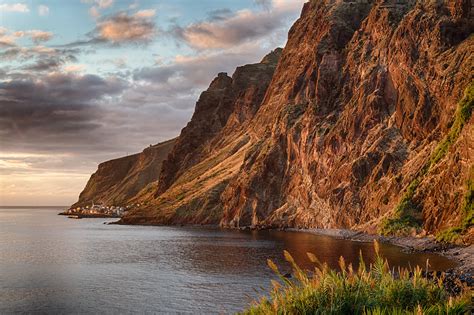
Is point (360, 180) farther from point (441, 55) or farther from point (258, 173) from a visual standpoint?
point (258, 173)

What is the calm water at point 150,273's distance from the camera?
50031 millimetres

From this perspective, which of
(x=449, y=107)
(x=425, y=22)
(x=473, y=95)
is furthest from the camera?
(x=425, y=22)

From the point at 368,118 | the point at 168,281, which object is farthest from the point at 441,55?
the point at 168,281

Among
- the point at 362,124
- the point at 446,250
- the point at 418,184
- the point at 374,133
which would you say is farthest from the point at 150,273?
the point at 362,124

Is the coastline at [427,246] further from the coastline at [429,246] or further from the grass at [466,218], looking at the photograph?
the grass at [466,218]

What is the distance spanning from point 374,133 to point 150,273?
254 ft

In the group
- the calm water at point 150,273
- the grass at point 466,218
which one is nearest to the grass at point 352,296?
the calm water at point 150,273

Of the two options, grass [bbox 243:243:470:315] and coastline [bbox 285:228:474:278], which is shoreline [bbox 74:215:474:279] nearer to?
coastline [bbox 285:228:474:278]

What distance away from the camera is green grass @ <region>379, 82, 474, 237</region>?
91.0 meters

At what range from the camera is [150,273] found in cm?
7181

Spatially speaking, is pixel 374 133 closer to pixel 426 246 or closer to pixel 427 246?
pixel 426 246

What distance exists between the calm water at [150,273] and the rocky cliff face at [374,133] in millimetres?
16729

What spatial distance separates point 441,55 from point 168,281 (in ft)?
288

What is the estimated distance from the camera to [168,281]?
63844mm
